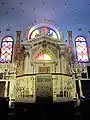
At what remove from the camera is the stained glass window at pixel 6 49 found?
32.6 ft

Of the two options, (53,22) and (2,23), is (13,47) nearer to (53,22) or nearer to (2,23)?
(2,23)

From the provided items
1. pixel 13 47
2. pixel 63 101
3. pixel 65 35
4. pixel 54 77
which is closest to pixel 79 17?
pixel 65 35

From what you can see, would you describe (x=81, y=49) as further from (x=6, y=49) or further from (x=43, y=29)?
(x=6, y=49)

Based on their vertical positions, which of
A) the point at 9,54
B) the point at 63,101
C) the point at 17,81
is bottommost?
the point at 63,101

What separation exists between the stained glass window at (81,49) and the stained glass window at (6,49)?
158 inches

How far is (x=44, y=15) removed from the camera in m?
10.7

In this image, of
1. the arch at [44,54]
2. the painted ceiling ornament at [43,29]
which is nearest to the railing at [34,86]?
the arch at [44,54]

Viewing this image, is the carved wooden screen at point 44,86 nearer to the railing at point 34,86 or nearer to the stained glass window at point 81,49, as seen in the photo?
the railing at point 34,86

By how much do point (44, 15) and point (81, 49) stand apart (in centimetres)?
315

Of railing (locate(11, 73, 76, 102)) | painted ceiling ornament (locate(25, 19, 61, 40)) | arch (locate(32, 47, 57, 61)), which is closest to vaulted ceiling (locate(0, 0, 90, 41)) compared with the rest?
painted ceiling ornament (locate(25, 19, 61, 40))

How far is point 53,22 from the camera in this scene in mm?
10758

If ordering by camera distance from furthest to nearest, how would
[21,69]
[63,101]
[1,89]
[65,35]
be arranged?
[65,35], [21,69], [1,89], [63,101]

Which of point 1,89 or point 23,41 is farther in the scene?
point 23,41

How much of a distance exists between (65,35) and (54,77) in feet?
16.0
